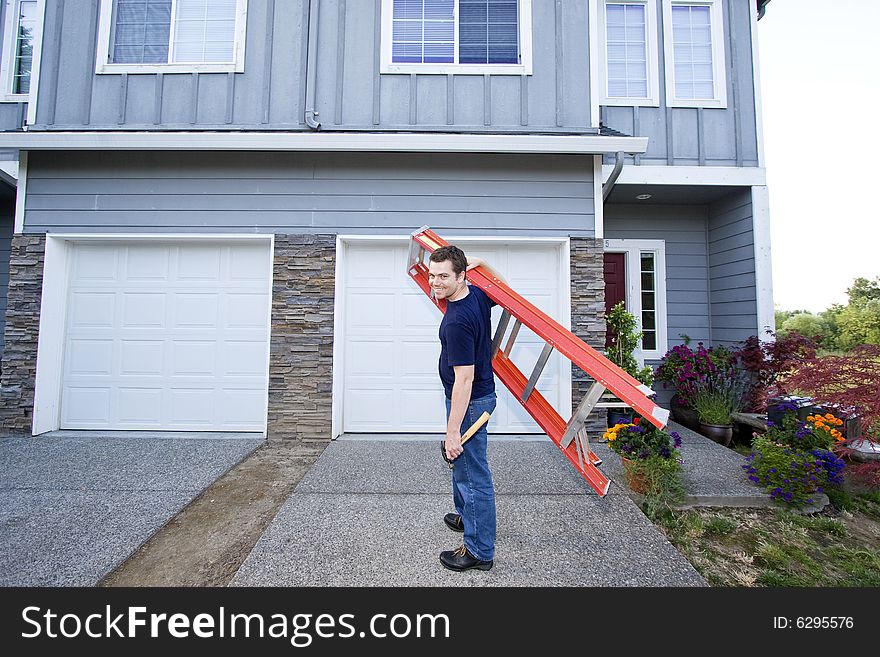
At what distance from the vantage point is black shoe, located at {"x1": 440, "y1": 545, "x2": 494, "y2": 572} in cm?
218

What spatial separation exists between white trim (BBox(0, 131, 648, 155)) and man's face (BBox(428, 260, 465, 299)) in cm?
279

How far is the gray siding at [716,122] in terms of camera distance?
216 inches

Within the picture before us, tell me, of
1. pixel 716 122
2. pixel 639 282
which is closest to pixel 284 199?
pixel 639 282

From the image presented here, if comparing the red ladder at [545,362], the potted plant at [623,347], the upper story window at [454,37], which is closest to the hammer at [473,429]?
the red ladder at [545,362]

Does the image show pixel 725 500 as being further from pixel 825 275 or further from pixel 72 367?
pixel 825 275

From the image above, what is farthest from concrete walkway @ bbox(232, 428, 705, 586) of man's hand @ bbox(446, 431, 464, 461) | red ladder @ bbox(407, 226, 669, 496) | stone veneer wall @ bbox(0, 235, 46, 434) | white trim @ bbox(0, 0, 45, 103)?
white trim @ bbox(0, 0, 45, 103)

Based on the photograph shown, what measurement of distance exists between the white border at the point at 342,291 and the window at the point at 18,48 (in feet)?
16.6

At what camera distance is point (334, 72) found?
4695mm

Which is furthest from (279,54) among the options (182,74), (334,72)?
(182,74)

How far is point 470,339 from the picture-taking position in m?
1.97

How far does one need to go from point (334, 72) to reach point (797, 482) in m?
5.92

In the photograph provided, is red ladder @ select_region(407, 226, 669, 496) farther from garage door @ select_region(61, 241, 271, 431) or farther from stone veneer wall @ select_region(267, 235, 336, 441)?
garage door @ select_region(61, 241, 271, 431)

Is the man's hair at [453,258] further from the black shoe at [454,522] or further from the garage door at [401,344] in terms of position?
the garage door at [401,344]

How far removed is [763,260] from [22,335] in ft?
29.0
